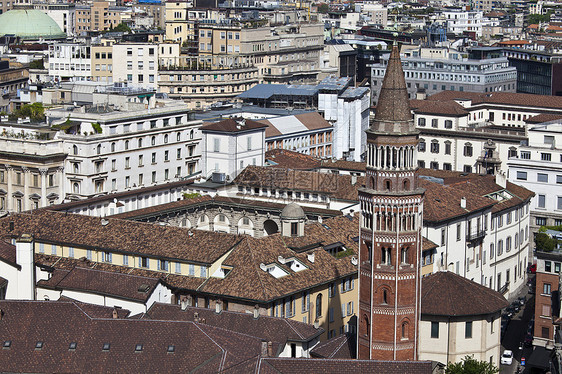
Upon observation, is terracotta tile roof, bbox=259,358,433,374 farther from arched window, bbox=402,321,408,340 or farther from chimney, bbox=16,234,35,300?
chimney, bbox=16,234,35,300

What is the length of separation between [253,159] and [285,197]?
18125 mm

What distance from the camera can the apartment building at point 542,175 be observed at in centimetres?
16938

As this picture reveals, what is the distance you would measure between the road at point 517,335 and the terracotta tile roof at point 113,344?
120 ft

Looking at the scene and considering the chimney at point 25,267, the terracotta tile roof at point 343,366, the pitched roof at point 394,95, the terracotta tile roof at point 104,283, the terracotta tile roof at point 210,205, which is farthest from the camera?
the terracotta tile roof at point 210,205

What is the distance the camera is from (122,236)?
12088 centimetres

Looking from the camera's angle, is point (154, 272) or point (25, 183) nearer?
point (154, 272)

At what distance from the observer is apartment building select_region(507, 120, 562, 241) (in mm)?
169375

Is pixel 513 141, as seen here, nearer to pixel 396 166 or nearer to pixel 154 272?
pixel 154 272

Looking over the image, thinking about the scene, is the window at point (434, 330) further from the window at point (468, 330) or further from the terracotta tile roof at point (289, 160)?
the terracotta tile roof at point (289, 160)

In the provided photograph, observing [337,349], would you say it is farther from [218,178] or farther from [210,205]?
[218,178]

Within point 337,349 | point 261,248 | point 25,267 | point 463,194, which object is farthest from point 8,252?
point 463,194

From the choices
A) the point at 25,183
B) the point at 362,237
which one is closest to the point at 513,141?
the point at 25,183

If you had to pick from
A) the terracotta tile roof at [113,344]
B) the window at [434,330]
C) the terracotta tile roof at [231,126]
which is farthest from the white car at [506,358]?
the terracotta tile roof at [231,126]

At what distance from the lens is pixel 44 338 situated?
92438mm
